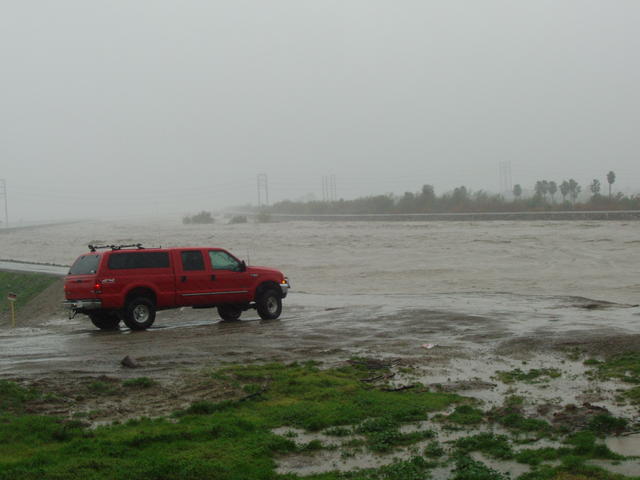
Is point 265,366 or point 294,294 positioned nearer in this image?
point 265,366

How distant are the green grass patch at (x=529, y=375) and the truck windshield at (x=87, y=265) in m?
9.89

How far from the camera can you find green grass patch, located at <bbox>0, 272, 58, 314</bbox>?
32.4 metres

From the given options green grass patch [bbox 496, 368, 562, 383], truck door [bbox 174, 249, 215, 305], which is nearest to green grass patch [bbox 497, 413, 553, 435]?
green grass patch [bbox 496, 368, 562, 383]

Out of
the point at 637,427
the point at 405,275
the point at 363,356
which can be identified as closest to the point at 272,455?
the point at 637,427

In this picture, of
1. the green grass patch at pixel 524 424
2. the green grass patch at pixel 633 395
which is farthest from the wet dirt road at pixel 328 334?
the green grass patch at pixel 524 424

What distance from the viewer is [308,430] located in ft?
28.2

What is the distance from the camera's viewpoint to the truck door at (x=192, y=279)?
19062 mm

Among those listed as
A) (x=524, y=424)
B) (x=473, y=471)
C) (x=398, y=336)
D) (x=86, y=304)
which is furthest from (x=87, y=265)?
(x=473, y=471)

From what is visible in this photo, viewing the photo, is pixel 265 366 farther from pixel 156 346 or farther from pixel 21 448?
pixel 21 448

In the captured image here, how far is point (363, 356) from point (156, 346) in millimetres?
4109

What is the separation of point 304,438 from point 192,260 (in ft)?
38.0

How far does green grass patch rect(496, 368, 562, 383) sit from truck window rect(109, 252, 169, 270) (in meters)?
9.50

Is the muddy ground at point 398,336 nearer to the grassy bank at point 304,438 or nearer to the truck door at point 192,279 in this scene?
the grassy bank at point 304,438

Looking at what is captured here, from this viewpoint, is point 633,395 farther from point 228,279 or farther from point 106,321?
point 106,321
